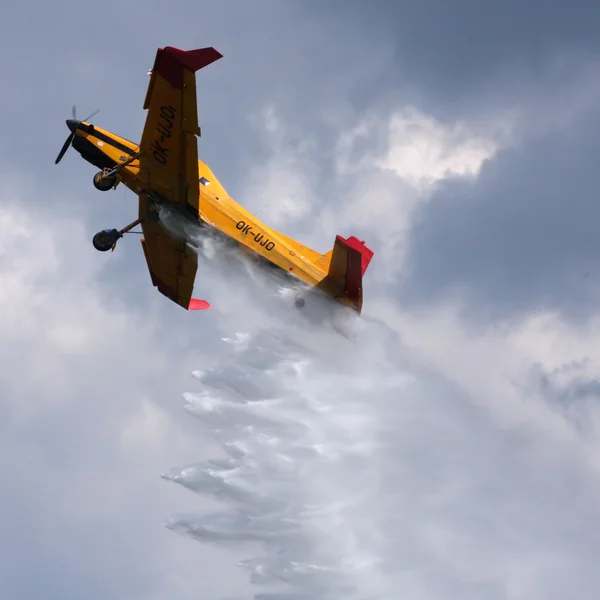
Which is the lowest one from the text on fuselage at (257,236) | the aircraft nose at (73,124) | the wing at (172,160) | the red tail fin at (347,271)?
the red tail fin at (347,271)

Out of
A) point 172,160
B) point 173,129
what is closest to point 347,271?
point 172,160

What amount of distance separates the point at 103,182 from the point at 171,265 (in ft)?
12.1

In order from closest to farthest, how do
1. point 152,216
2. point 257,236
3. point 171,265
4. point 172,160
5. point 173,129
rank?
1. point 173,129
2. point 172,160
3. point 152,216
4. point 257,236
5. point 171,265

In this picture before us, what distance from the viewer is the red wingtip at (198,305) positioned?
107ft

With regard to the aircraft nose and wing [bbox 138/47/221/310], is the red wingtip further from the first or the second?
the aircraft nose

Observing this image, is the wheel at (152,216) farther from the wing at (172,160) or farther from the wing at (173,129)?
the wing at (173,129)

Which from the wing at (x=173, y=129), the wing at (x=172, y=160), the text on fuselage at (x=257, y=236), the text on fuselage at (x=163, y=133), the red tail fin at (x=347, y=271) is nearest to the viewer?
the wing at (x=173, y=129)

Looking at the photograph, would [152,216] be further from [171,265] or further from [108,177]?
[171,265]

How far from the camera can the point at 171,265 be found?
31906mm

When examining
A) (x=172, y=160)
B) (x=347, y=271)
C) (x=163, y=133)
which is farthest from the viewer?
(x=347, y=271)

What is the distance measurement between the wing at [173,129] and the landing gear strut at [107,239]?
1.41 meters

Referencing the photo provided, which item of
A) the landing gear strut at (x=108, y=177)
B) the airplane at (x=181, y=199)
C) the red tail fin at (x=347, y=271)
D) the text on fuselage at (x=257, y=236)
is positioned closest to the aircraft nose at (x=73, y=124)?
the airplane at (x=181, y=199)

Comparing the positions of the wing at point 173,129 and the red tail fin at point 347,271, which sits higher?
the wing at point 173,129

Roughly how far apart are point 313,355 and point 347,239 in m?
3.76
